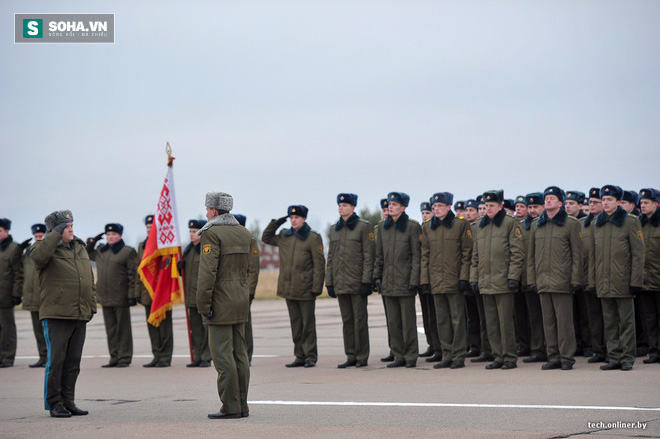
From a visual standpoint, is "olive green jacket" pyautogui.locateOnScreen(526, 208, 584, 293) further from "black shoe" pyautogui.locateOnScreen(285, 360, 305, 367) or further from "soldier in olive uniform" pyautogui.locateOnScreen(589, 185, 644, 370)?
"black shoe" pyautogui.locateOnScreen(285, 360, 305, 367)

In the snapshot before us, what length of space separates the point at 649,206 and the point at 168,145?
7839 millimetres

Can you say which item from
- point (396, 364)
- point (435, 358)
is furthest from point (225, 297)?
point (435, 358)

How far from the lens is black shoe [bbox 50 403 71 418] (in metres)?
9.77

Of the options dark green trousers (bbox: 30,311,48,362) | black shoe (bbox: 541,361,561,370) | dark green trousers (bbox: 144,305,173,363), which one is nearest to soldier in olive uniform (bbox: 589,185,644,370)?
black shoe (bbox: 541,361,561,370)

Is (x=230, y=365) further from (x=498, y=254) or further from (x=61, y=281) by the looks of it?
(x=498, y=254)

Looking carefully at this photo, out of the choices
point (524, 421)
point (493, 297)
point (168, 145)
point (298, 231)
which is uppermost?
point (168, 145)

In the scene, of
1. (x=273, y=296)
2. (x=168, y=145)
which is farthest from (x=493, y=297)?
(x=273, y=296)

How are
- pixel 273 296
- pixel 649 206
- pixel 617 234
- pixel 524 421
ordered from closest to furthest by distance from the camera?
pixel 524 421
pixel 617 234
pixel 649 206
pixel 273 296

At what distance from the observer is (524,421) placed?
339 inches

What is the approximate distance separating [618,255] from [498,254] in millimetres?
1694

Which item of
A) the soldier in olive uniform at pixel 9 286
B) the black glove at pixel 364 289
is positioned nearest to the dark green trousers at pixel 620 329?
the black glove at pixel 364 289

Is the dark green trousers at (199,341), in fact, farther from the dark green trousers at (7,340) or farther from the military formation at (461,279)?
the dark green trousers at (7,340)

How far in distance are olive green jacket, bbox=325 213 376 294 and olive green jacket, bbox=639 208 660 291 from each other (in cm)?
415

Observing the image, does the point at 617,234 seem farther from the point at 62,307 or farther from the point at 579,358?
the point at 62,307
